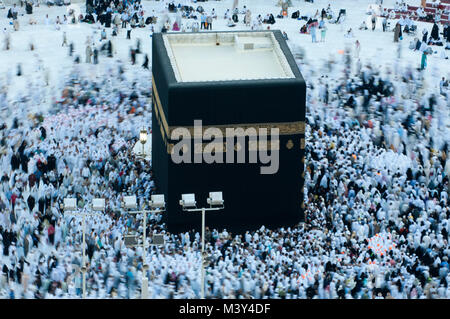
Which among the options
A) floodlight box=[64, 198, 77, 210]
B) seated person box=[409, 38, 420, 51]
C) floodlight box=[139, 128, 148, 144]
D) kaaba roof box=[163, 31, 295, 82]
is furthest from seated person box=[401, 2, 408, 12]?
floodlight box=[64, 198, 77, 210]

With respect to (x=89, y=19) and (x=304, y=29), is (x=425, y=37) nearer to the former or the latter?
(x=304, y=29)

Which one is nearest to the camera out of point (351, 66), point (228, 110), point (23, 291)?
point (23, 291)

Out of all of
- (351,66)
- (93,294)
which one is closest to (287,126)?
(93,294)

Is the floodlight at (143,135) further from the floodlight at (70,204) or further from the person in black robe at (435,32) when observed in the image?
the person in black robe at (435,32)

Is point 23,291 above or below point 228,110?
below

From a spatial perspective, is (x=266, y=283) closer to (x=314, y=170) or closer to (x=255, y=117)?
(x=255, y=117)

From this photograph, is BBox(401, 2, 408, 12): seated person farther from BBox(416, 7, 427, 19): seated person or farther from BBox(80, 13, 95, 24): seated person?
BBox(80, 13, 95, 24): seated person

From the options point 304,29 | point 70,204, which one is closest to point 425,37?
point 304,29
